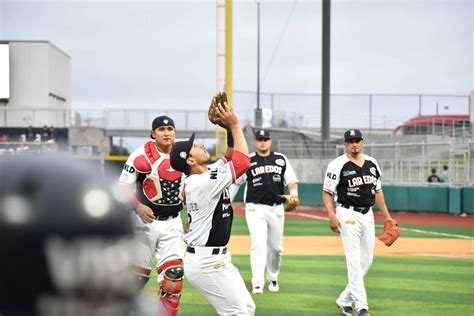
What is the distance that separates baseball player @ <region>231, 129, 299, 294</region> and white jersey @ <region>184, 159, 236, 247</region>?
476 cm

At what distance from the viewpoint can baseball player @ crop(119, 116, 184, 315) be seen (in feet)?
25.6

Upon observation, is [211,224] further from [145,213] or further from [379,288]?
[379,288]

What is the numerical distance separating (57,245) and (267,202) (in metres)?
10.3

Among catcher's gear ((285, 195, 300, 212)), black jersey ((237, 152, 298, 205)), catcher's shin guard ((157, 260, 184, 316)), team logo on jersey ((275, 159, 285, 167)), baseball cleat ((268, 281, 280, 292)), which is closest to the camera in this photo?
catcher's shin guard ((157, 260, 184, 316))

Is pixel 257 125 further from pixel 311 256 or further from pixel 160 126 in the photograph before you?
pixel 160 126

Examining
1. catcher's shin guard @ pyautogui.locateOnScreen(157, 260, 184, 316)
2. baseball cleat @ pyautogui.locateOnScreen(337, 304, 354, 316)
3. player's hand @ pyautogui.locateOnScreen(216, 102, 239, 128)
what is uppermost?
player's hand @ pyautogui.locateOnScreen(216, 102, 239, 128)

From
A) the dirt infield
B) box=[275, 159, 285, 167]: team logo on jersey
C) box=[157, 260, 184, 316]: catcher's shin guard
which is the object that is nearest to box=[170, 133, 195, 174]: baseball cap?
box=[157, 260, 184, 316]: catcher's shin guard

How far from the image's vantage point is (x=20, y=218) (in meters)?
1.14

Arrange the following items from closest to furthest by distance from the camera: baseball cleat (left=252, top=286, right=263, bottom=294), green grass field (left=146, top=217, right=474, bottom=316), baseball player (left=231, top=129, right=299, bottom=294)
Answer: green grass field (left=146, top=217, right=474, bottom=316) → baseball cleat (left=252, top=286, right=263, bottom=294) → baseball player (left=231, top=129, right=299, bottom=294)

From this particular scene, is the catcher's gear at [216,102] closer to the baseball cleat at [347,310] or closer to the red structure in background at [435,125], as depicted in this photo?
the baseball cleat at [347,310]

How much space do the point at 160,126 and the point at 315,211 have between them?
923 inches

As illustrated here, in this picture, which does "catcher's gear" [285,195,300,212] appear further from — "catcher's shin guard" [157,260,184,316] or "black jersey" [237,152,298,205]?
"catcher's shin guard" [157,260,184,316]

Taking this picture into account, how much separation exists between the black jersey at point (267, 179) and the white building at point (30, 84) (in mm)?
38041

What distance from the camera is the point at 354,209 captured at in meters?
9.12
